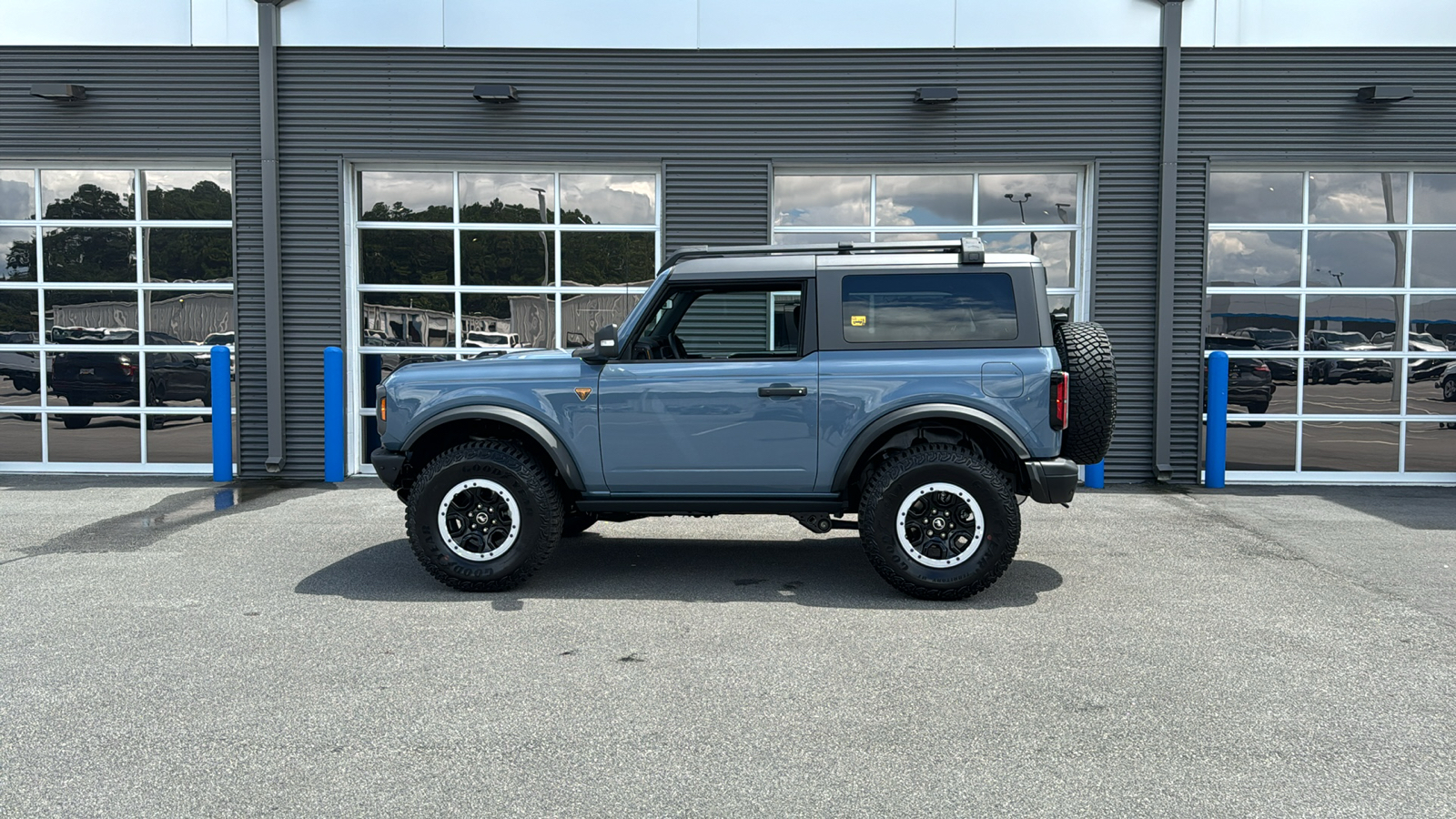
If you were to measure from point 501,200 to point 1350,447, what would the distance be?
8.72 metres

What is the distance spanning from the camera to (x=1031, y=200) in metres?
10.5

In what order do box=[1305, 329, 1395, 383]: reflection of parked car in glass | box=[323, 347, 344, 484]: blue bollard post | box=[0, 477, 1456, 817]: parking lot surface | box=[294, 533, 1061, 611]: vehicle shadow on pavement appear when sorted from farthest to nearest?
1. box=[1305, 329, 1395, 383]: reflection of parked car in glass
2. box=[323, 347, 344, 484]: blue bollard post
3. box=[294, 533, 1061, 611]: vehicle shadow on pavement
4. box=[0, 477, 1456, 817]: parking lot surface

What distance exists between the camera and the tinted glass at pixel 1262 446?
33.6 feet

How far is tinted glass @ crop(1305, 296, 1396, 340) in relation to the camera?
10.4 metres

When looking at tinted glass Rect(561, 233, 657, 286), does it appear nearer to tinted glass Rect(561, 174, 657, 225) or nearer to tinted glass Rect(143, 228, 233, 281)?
tinted glass Rect(561, 174, 657, 225)

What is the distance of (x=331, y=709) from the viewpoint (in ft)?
13.3

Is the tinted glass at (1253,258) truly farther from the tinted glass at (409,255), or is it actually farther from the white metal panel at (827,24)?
the tinted glass at (409,255)

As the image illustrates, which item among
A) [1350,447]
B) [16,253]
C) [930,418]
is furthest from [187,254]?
[1350,447]

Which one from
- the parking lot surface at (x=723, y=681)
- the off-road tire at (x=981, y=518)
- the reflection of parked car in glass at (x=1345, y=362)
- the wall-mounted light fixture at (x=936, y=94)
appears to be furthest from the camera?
the reflection of parked car in glass at (x=1345, y=362)

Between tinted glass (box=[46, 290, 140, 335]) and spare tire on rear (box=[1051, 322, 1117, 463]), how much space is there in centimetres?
915

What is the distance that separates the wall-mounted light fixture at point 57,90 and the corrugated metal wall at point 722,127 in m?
1.96

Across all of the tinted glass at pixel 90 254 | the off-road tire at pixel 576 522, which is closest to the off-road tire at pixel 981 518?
the off-road tire at pixel 576 522

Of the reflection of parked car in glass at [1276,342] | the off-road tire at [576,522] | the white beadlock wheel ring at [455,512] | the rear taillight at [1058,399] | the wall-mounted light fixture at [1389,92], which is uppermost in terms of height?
the wall-mounted light fixture at [1389,92]

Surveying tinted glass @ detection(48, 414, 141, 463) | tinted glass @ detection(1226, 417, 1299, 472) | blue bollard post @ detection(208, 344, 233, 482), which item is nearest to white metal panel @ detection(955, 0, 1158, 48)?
tinted glass @ detection(1226, 417, 1299, 472)
